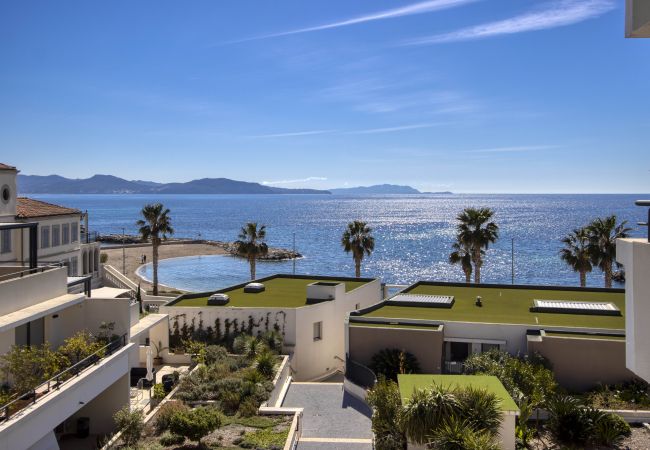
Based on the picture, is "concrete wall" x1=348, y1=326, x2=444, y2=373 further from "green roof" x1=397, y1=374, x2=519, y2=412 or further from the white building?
the white building

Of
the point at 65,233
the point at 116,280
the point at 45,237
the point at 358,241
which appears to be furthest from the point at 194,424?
the point at 358,241

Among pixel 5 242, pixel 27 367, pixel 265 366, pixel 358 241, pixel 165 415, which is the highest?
pixel 5 242

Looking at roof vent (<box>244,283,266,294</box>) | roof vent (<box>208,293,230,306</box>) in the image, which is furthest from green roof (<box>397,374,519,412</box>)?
roof vent (<box>244,283,266,294</box>)

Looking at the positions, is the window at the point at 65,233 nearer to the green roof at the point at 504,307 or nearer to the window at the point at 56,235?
the window at the point at 56,235

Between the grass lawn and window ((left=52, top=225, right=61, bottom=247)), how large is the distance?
336 inches

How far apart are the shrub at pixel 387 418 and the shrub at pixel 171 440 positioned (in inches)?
236

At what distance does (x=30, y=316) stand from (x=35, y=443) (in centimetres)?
356

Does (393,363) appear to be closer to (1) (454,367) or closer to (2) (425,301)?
(1) (454,367)

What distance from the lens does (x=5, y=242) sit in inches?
1117

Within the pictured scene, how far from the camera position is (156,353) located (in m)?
29.3

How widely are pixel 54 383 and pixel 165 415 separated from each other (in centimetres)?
447

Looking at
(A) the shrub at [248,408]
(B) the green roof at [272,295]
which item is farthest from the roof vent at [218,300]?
(A) the shrub at [248,408]

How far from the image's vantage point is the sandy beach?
93019 millimetres

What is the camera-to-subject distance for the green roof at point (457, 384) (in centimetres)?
1722
